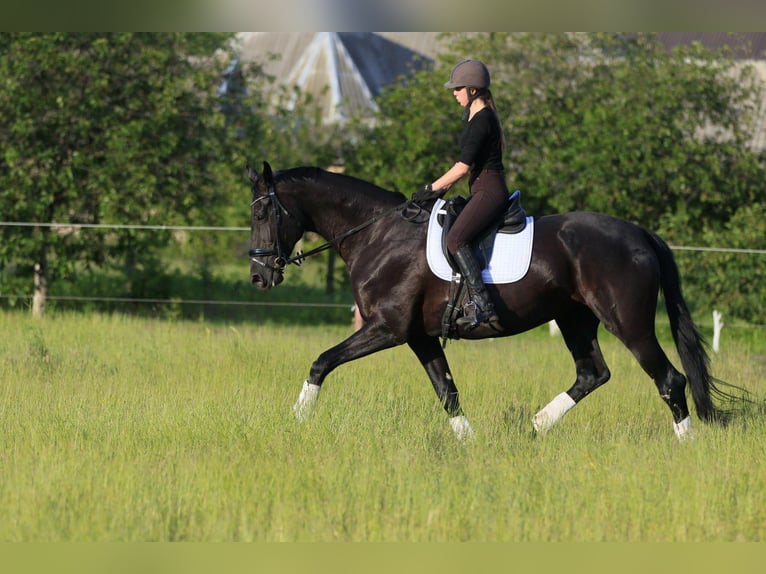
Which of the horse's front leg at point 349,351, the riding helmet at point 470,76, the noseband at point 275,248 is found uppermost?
the riding helmet at point 470,76

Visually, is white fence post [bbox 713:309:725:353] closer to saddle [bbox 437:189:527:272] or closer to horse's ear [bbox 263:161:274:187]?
saddle [bbox 437:189:527:272]

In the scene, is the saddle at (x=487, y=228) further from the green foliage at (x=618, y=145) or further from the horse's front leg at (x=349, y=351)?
the green foliage at (x=618, y=145)

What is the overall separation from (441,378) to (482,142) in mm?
1596

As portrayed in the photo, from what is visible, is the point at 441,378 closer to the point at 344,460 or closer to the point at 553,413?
the point at 553,413

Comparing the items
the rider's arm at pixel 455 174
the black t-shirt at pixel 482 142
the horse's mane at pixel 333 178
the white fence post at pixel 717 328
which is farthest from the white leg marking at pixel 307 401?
the white fence post at pixel 717 328

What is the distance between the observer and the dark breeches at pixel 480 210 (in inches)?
268

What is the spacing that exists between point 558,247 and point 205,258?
11687 millimetres

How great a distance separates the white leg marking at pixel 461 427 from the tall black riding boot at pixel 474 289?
24.7 inches

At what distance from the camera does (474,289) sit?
6.80 m

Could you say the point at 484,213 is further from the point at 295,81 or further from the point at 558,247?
the point at 295,81

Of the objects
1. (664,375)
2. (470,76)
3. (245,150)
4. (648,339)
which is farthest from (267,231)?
(245,150)

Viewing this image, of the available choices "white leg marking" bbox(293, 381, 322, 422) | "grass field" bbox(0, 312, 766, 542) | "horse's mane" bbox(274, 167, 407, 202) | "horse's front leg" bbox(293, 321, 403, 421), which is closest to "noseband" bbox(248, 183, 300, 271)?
"horse's mane" bbox(274, 167, 407, 202)

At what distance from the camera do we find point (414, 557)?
4645 mm

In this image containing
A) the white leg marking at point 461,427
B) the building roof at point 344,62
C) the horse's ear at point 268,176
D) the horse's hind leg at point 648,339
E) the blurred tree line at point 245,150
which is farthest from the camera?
the building roof at point 344,62
